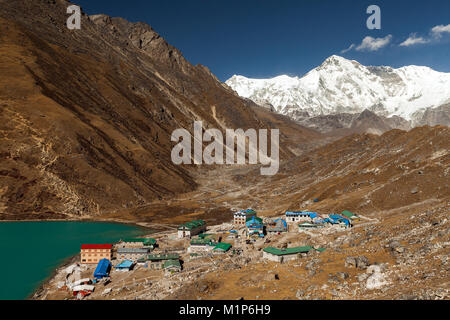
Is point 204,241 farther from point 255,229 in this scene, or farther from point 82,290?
point 82,290

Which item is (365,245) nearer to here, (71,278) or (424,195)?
(424,195)

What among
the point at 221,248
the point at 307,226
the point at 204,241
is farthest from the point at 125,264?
the point at 307,226

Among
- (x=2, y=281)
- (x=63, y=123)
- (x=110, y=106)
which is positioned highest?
(x=110, y=106)

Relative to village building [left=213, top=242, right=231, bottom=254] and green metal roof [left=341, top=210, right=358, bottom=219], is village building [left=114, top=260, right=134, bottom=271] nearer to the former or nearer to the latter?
village building [left=213, top=242, right=231, bottom=254]

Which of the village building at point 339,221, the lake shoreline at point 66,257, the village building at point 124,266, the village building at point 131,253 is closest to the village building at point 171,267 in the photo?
the village building at point 124,266

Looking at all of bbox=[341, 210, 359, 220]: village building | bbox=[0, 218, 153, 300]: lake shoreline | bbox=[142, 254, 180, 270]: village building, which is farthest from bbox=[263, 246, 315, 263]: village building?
bbox=[0, 218, 153, 300]: lake shoreline

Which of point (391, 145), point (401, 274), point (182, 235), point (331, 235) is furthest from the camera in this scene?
point (391, 145)

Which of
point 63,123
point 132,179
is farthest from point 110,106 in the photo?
point 132,179
